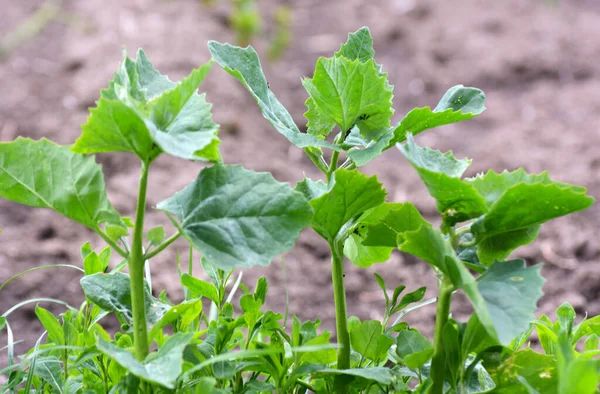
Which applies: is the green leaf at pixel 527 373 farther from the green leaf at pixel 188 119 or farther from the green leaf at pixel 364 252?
the green leaf at pixel 188 119

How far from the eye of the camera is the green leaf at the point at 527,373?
697mm

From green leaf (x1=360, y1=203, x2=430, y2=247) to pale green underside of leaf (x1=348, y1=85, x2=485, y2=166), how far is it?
60mm

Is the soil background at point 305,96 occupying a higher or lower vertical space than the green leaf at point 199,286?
lower

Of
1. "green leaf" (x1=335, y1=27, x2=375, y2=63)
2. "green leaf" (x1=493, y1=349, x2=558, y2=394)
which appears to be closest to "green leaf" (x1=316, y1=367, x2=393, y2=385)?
"green leaf" (x1=493, y1=349, x2=558, y2=394)

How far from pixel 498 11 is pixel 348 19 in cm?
81

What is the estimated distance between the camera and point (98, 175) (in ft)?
2.26

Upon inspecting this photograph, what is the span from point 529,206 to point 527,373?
0.18 meters

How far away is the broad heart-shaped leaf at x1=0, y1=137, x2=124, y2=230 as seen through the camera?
688 mm

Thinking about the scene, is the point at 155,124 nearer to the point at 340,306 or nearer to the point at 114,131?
the point at 114,131

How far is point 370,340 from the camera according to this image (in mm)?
784

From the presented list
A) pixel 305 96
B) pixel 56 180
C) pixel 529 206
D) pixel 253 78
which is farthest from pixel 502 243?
pixel 305 96

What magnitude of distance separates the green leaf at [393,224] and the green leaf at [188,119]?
0.58 feet

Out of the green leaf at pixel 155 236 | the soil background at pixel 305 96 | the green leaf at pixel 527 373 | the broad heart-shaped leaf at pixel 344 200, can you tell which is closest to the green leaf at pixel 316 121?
the broad heart-shaped leaf at pixel 344 200

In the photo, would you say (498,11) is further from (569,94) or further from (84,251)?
(84,251)
